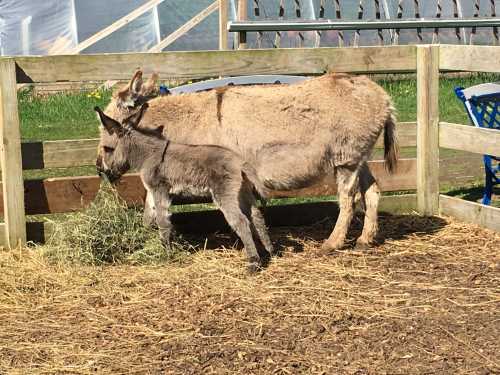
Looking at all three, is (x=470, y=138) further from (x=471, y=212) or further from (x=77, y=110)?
(x=77, y=110)

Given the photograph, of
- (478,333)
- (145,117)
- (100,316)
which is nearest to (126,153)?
(145,117)

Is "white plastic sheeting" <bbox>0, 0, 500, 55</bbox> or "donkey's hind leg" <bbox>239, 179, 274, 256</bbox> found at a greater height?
"white plastic sheeting" <bbox>0, 0, 500, 55</bbox>

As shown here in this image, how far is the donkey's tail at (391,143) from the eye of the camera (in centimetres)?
713

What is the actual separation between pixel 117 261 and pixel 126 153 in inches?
34.2

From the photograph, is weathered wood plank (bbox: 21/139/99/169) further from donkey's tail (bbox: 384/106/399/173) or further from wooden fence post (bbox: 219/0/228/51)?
wooden fence post (bbox: 219/0/228/51)

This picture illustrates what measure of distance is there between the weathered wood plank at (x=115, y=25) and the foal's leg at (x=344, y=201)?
10588 millimetres

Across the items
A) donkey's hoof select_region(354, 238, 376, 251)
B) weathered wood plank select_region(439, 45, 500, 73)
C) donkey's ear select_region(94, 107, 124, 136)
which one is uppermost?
weathered wood plank select_region(439, 45, 500, 73)

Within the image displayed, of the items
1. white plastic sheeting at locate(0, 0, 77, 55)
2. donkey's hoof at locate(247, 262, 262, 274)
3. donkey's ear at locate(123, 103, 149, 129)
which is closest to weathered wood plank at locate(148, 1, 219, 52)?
white plastic sheeting at locate(0, 0, 77, 55)

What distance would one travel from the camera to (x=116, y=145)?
692 cm

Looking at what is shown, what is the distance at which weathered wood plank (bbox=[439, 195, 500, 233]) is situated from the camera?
746 cm

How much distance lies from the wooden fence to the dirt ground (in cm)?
51

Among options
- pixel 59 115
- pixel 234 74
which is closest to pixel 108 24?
pixel 59 115

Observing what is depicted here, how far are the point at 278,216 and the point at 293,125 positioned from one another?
1336 millimetres

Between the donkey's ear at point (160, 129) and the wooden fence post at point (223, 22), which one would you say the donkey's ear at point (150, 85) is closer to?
the donkey's ear at point (160, 129)
